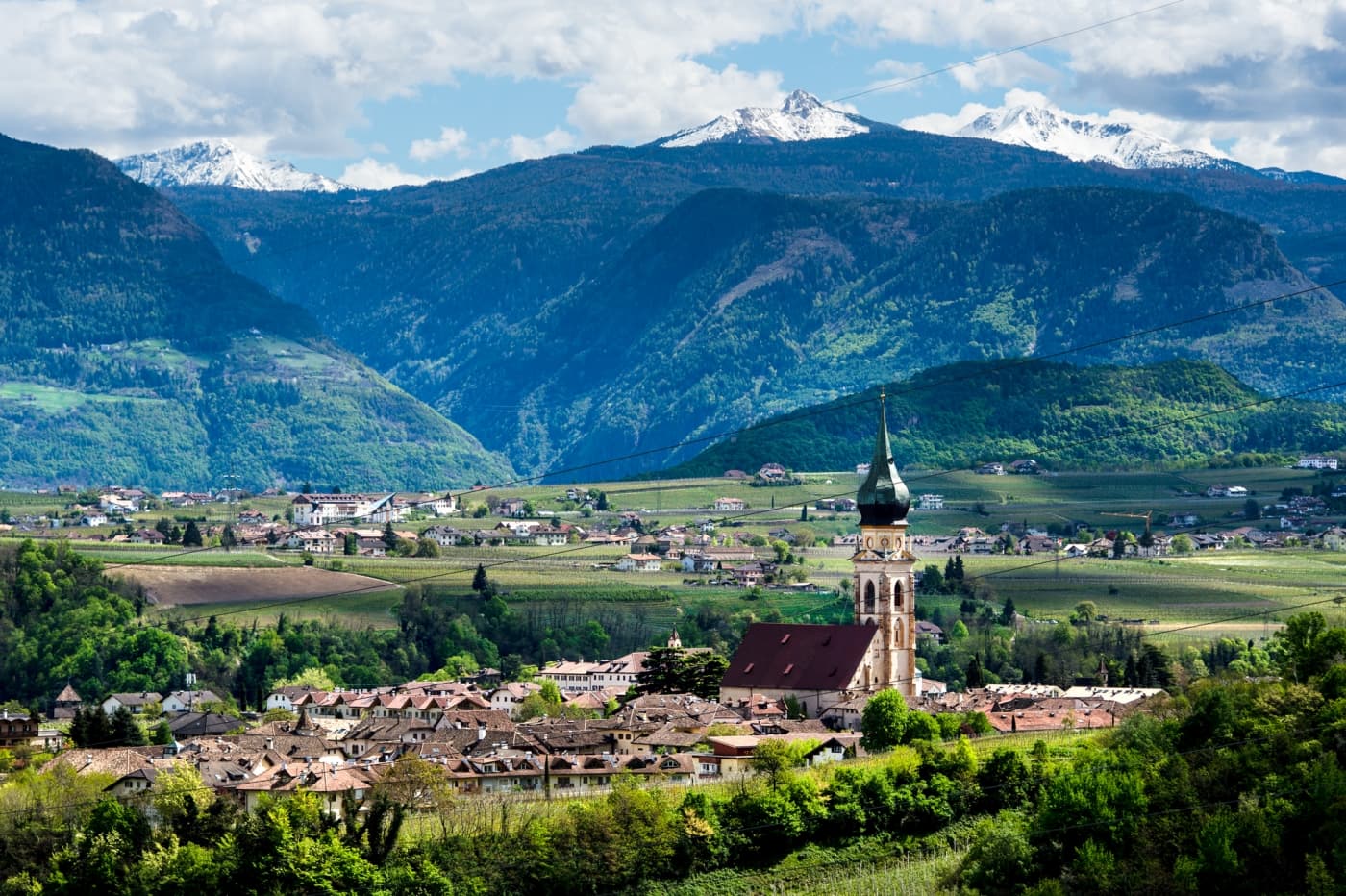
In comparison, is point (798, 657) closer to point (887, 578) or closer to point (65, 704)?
point (887, 578)

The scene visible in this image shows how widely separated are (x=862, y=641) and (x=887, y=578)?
5.60 metres

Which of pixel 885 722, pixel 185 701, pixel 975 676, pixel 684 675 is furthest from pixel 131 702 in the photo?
pixel 885 722

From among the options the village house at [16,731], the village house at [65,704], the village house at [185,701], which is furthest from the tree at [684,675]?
the village house at [65,704]

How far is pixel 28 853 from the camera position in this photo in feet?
336

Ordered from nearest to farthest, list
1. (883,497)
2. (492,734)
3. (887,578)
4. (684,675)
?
(492,734), (887,578), (684,675), (883,497)

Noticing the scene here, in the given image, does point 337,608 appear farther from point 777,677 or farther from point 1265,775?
point 1265,775

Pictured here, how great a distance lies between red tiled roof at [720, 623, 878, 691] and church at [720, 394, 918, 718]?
0.16 feet

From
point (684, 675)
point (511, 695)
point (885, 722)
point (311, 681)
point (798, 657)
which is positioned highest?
point (798, 657)

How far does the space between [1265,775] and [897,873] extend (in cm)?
1412

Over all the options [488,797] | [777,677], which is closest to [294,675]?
[777,677]

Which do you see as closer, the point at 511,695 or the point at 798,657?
the point at 798,657

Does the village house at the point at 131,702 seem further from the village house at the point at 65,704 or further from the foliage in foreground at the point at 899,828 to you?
the foliage in foreground at the point at 899,828

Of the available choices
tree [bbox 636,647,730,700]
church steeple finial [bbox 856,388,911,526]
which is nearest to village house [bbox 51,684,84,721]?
tree [bbox 636,647,730,700]

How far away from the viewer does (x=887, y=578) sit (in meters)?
144
